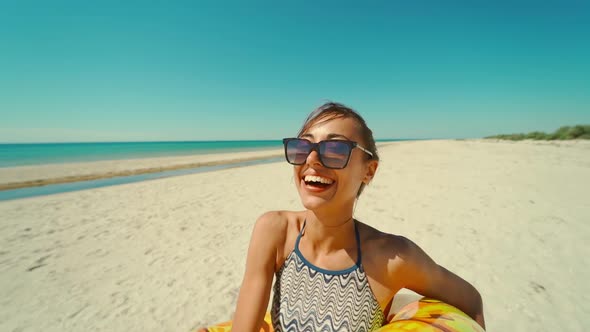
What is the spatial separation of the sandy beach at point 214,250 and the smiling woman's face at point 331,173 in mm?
2449

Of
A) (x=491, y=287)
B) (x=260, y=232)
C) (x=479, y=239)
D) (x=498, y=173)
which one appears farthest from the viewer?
(x=498, y=173)

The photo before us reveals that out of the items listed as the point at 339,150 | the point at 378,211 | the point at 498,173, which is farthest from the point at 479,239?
the point at 498,173

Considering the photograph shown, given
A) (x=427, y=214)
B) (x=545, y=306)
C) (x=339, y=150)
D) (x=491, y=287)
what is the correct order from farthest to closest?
(x=427, y=214) → (x=491, y=287) → (x=545, y=306) → (x=339, y=150)

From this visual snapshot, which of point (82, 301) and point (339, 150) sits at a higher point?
point (339, 150)

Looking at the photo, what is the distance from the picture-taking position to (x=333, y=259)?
1.43 metres

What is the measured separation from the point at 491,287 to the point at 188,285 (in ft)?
13.2

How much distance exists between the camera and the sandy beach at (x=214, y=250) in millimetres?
→ 2893

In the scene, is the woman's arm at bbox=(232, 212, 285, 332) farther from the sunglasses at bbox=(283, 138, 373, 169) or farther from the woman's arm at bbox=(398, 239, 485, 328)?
the woman's arm at bbox=(398, 239, 485, 328)

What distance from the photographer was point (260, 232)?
1494 millimetres

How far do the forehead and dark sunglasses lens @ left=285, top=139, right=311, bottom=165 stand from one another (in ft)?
0.20

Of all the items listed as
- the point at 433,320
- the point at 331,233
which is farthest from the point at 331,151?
the point at 433,320

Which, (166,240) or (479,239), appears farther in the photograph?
(166,240)

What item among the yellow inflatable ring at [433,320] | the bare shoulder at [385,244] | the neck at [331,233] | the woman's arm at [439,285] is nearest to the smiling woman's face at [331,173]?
the neck at [331,233]

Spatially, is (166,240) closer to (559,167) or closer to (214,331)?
(214,331)
